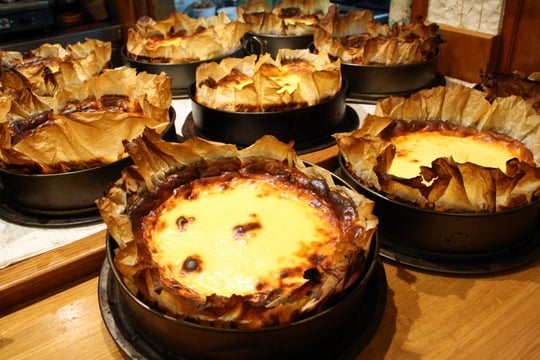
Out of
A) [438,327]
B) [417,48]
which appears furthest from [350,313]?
[417,48]

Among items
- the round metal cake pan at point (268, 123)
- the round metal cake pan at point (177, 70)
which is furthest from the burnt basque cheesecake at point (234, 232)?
the round metal cake pan at point (177, 70)

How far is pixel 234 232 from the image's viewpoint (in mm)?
1408

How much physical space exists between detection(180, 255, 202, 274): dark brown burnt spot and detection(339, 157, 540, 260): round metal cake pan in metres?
0.59

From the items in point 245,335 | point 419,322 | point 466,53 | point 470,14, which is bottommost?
point 419,322

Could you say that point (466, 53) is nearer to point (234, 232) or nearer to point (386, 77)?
point (386, 77)

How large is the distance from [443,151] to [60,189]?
1.38 metres

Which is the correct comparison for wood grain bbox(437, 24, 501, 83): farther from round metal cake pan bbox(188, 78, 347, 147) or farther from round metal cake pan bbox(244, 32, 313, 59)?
round metal cake pan bbox(188, 78, 347, 147)

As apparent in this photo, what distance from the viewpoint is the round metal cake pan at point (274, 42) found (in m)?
3.15

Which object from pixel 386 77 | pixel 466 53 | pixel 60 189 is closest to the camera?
pixel 60 189

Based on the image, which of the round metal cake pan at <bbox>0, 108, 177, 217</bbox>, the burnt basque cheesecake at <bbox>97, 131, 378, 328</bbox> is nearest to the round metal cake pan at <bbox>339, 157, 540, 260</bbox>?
the burnt basque cheesecake at <bbox>97, 131, 378, 328</bbox>

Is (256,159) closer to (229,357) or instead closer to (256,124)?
(256,124)

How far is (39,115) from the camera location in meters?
2.03

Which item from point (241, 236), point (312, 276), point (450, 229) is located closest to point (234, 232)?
point (241, 236)

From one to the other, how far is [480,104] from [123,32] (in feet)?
11.9
